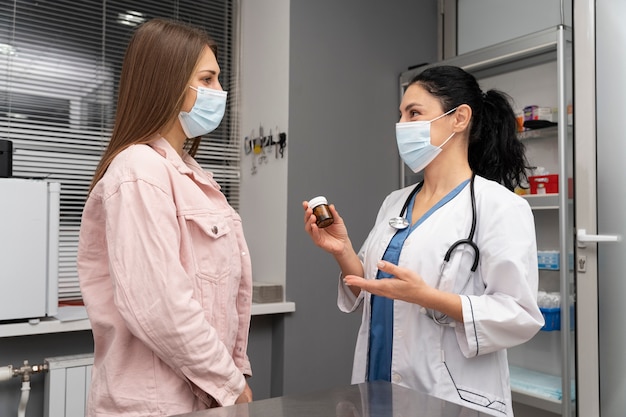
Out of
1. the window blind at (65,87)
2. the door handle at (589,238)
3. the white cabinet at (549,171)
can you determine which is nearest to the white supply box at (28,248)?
the window blind at (65,87)

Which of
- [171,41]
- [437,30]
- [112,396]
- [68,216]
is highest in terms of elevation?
[437,30]

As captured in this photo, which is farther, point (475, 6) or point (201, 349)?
point (475, 6)

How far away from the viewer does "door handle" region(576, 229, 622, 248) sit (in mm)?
2143

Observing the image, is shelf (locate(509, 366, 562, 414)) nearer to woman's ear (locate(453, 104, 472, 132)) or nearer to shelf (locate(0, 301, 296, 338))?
woman's ear (locate(453, 104, 472, 132))

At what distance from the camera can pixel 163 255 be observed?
111 centimetres

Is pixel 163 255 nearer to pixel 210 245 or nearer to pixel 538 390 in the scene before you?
pixel 210 245

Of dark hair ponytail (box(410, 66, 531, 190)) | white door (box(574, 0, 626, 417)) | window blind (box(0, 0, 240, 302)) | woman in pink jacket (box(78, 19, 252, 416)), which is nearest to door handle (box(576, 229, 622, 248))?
white door (box(574, 0, 626, 417))

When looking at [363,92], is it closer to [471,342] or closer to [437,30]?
[437,30]

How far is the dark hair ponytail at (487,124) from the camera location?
1589mm

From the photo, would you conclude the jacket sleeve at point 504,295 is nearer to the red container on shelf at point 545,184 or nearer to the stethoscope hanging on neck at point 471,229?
the stethoscope hanging on neck at point 471,229

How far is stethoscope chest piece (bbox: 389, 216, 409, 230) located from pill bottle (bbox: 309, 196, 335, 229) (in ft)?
0.61

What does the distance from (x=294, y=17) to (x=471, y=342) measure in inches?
70.9

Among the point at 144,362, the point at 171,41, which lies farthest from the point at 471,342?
the point at 171,41

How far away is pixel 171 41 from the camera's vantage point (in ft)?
4.20
